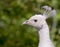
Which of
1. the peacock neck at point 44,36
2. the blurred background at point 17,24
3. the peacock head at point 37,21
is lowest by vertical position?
the peacock neck at point 44,36

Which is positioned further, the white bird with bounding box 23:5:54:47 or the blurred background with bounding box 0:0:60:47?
the blurred background with bounding box 0:0:60:47

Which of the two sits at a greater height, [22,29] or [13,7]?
[13,7]

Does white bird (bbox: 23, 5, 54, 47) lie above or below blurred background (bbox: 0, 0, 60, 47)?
below

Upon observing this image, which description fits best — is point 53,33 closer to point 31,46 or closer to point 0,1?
point 31,46

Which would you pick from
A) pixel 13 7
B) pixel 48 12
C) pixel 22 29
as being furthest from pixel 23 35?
pixel 48 12

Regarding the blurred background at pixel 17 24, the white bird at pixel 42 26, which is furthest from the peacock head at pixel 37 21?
the blurred background at pixel 17 24

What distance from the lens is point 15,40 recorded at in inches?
140

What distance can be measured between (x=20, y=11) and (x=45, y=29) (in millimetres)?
1538

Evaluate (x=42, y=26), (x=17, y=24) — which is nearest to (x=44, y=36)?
(x=42, y=26)

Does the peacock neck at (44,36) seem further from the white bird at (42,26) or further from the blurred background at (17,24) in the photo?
the blurred background at (17,24)

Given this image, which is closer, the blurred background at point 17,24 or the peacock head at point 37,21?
the peacock head at point 37,21

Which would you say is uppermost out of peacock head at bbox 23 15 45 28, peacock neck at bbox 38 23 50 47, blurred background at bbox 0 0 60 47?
blurred background at bbox 0 0 60 47

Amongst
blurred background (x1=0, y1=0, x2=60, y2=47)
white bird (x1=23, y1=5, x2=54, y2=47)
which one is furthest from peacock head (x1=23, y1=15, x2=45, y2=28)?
blurred background (x1=0, y1=0, x2=60, y2=47)

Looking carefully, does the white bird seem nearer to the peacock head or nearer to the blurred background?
the peacock head
